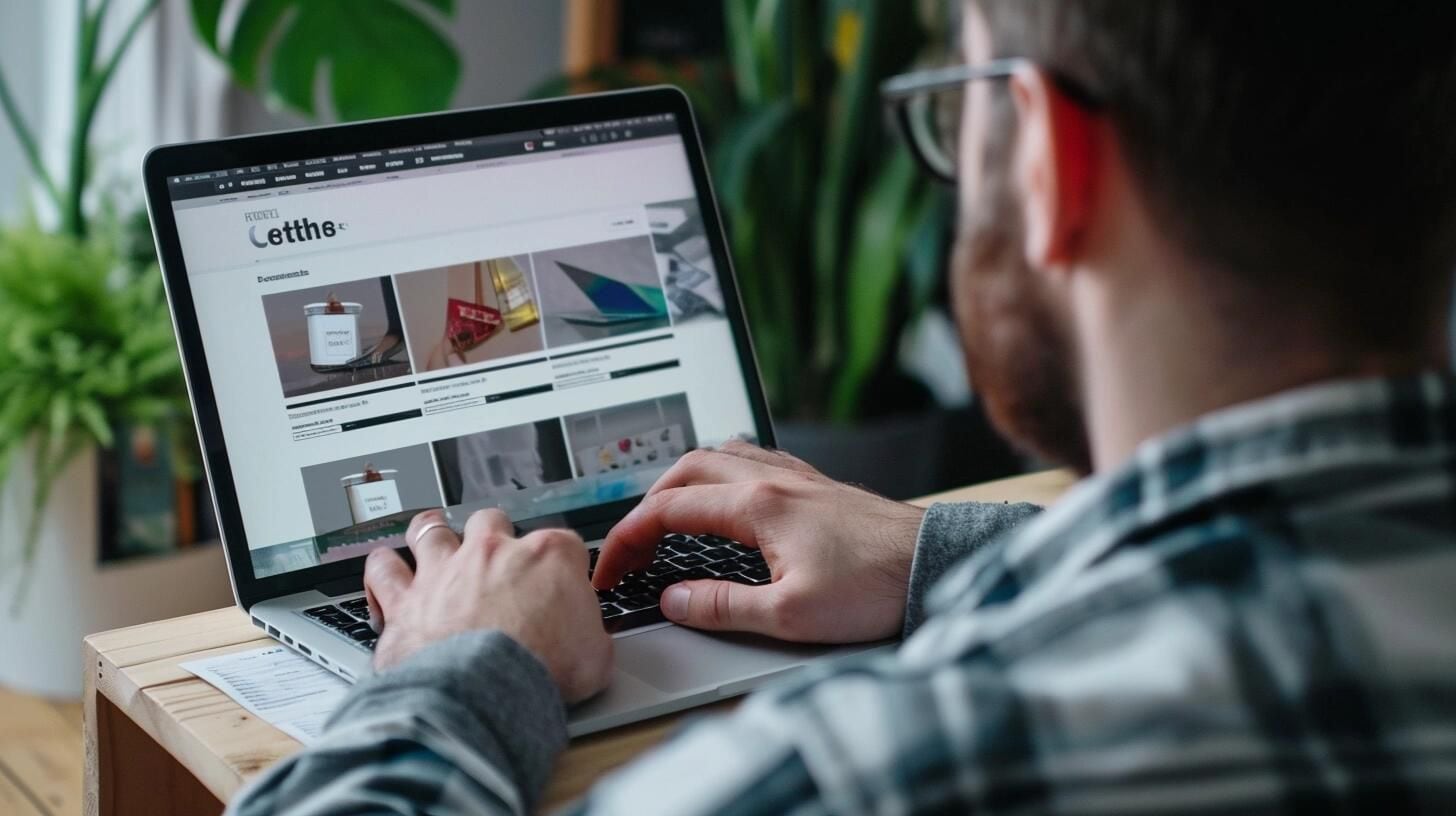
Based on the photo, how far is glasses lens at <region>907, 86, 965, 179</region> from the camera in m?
0.57

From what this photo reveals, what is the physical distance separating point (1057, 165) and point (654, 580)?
505 mm

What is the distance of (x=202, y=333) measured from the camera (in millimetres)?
900

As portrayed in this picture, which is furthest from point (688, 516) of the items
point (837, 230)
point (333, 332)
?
point (837, 230)

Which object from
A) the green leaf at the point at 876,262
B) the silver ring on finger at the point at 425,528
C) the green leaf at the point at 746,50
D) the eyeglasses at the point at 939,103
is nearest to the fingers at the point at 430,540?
the silver ring on finger at the point at 425,528

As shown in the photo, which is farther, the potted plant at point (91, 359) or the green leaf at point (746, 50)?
the green leaf at point (746, 50)

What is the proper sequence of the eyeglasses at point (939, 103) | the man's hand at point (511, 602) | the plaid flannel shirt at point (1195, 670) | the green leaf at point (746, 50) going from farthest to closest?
the green leaf at point (746, 50)
the man's hand at point (511, 602)
the eyeglasses at point (939, 103)
the plaid flannel shirt at point (1195, 670)

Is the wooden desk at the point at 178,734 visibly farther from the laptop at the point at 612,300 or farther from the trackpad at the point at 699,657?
the laptop at the point at 612,300

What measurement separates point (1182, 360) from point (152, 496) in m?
1.99

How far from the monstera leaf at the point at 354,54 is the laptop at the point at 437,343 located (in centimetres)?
108

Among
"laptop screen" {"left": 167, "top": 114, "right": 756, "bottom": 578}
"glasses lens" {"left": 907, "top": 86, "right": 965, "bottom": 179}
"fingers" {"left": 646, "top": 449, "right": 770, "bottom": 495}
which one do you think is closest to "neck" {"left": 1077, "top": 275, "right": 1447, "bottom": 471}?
"glasses lens" {"left": 907, "top": 86, "right": 965, "bottom": 179}

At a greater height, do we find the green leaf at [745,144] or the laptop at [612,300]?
the green leaf at [745,144]

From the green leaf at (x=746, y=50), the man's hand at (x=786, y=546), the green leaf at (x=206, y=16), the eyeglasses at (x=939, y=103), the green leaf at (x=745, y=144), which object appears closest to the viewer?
the eyeglasses at (x=939, y=103)

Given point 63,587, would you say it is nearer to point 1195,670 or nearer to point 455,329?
point 455,329

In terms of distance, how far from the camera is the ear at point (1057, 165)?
1.55 ft
